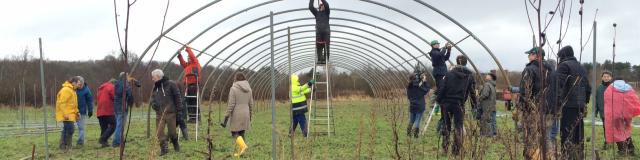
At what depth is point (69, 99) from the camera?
9125 millimetres

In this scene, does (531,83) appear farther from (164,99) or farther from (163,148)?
(163,148)

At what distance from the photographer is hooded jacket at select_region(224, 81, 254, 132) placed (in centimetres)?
886

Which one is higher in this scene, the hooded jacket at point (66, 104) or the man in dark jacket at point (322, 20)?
the man in dark jacket at point (322, 20)

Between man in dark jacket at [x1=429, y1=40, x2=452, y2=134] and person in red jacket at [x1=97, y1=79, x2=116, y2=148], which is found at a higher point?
man in dark jacket at [x1=429, y1=40, x2=452, y2=134]

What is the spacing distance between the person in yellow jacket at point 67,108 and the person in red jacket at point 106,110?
38cm

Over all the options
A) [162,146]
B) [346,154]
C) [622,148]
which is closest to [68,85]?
[162,146]

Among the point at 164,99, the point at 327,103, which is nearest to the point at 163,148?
the point at 164,99

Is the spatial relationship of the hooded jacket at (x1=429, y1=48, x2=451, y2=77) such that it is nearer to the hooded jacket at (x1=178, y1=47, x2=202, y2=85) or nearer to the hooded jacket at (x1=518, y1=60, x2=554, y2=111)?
the hooded jacket at (x1=518, y1=60, x2=554, y2=111)

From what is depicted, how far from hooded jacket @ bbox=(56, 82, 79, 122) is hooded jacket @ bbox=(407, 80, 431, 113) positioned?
18.6 ft

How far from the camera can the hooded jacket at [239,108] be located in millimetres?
8859

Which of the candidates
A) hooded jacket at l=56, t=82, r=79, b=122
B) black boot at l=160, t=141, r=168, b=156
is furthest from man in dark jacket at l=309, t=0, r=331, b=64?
hooded jacket at l=56, t=82, r=79, b=122

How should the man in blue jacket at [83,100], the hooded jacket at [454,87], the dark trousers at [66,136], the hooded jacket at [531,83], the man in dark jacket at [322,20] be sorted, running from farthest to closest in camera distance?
the man in dark jacket at [322,20], the man in blue jacket at [83,100], the dark trousers at [66,136], the hooded jacket at [454,87], the hooded jacket at [531,83]

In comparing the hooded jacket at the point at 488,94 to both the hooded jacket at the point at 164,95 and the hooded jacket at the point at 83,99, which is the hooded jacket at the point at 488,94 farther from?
the hooded jacket at the point at 83,99

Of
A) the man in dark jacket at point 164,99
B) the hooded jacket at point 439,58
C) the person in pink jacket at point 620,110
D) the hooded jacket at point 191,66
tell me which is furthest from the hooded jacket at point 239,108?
the person in pink jacket at point 620,110
